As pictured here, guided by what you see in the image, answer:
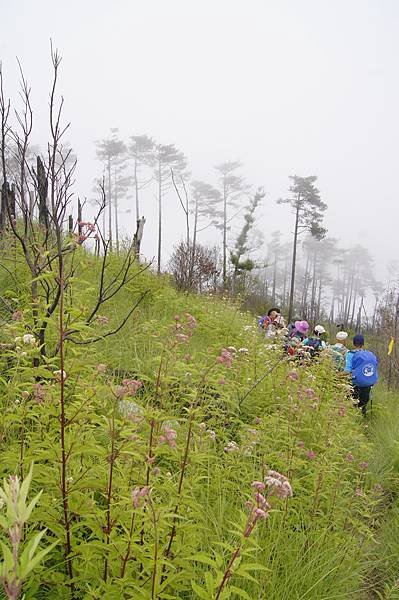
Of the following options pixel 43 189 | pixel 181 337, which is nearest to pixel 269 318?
pixel 43 189

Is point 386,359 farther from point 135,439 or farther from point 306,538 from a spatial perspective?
point 135,439

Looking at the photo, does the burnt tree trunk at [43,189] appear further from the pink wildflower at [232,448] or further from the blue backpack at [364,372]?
the blue backpack at [364,372]

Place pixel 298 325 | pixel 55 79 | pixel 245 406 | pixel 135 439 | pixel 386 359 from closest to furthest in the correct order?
1. pixel 135 439
2. pixel 55 79
3. pixel 245 406
4. pixel 298 325
5. pixel 386 359

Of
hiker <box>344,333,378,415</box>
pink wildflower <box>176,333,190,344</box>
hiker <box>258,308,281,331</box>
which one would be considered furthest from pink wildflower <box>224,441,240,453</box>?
hiker <box>258,308,281,331</box>

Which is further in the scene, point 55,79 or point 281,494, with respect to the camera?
point 55,79

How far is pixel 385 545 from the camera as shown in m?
3.43

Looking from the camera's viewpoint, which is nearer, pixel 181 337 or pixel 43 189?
pixel 181 337

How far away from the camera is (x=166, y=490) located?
2.05 m

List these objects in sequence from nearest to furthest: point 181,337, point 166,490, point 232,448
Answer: point 166,490, point 181,337, point 232,448

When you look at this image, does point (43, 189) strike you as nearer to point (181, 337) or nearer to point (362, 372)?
point (181, 337)

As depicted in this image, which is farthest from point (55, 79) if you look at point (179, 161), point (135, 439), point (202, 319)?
point (179, 161)

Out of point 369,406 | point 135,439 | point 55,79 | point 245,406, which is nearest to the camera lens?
point 135,439

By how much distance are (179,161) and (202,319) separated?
42483mm

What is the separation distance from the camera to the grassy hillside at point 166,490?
155cm
